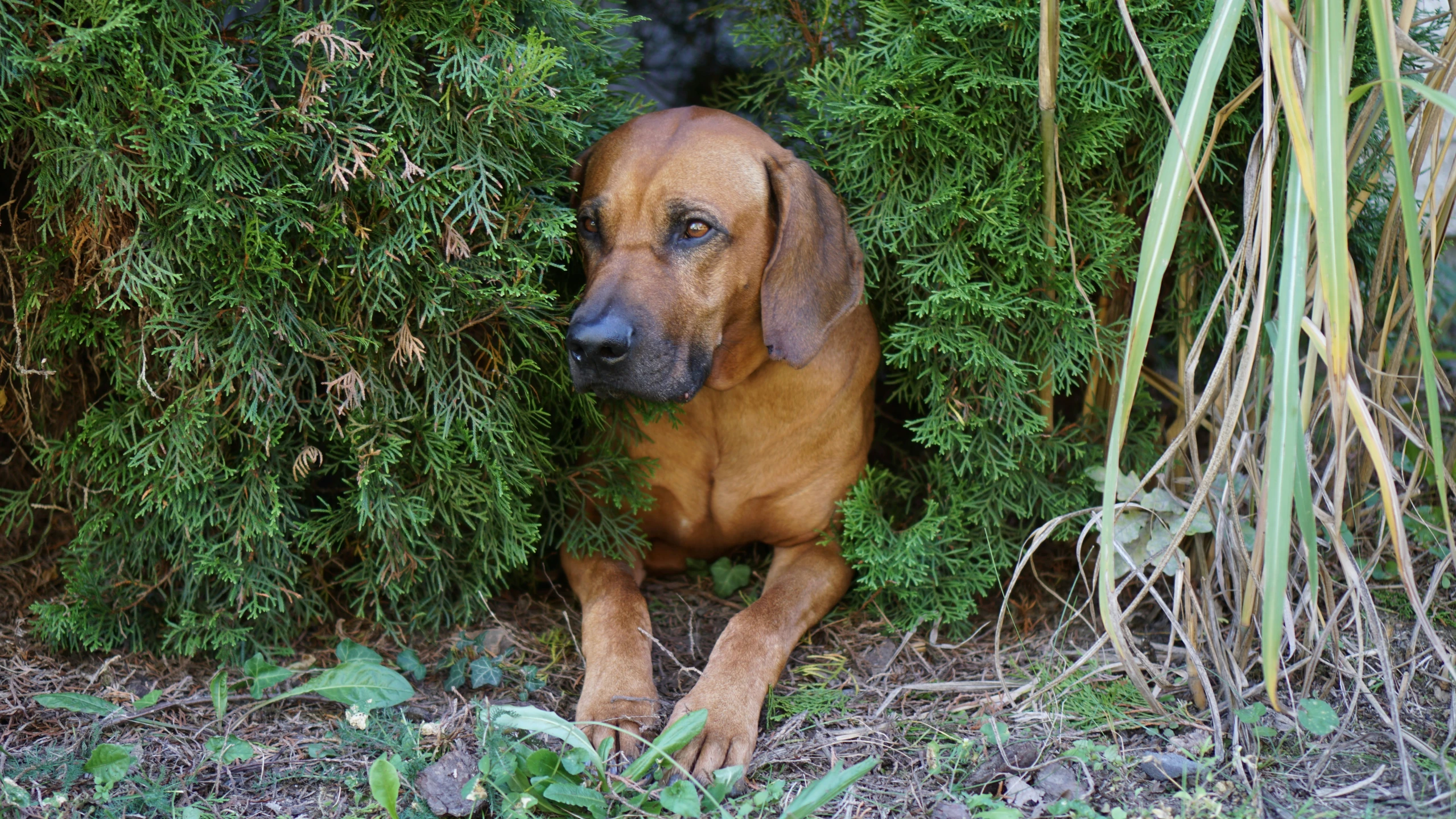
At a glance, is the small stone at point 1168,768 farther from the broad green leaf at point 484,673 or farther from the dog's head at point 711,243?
the broad green leaf at point 484,673

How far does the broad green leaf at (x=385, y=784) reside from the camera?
192 centimetres

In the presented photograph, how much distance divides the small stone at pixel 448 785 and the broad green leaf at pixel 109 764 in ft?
1.89

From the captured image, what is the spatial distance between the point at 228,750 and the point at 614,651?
0.85 m

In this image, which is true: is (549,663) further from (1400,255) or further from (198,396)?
(1400,255)

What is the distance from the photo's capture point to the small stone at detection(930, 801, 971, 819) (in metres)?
1.94

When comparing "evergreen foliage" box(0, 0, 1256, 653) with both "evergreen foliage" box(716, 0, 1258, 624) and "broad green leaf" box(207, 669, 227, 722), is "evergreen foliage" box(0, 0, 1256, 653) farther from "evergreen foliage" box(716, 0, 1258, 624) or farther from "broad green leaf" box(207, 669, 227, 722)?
"broad green leaf" box(207, 669, 227, 722)

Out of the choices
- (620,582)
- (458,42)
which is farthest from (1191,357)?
(458,42)

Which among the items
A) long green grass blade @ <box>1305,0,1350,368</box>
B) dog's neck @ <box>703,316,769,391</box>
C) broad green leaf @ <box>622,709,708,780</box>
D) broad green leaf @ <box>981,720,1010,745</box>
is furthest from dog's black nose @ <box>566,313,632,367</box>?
long green grass blade @ <box>1305,0,1350,368</box>

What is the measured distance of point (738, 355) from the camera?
278cm

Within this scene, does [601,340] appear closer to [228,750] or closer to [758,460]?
[758,460]

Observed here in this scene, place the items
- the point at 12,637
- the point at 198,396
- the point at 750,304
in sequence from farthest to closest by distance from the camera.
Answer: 1. the point at 750,304
2. the point at 12,637
3. the point at 198,396

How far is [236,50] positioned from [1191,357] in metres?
2.09

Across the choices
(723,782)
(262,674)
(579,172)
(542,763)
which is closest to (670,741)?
(723,782)

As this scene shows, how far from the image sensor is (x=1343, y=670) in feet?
7.40
